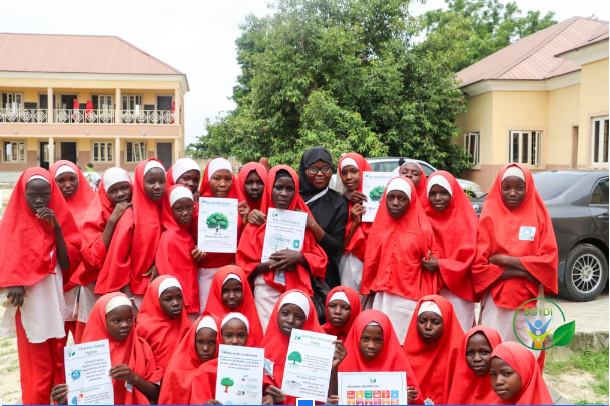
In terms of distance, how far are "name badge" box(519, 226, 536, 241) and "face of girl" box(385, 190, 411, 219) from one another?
2.76 ft

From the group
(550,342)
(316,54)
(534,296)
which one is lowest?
(550,342)

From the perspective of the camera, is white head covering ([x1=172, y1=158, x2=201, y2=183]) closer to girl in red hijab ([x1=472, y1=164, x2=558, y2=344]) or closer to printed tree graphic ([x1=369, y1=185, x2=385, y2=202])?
printed tree graphic ([x1=369, y1=185, x2=385, y2=202])

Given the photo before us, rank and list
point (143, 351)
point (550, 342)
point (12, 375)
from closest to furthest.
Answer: point (143, 351)
point (550, 342)
point (12, 375)

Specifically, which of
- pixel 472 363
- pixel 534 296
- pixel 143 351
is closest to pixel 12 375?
pixel 143 351

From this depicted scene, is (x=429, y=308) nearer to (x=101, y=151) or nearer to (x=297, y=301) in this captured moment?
(x=297, y=301)

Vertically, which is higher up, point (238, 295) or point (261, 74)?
point (261, 74)

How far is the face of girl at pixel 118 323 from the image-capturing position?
10.9 feet

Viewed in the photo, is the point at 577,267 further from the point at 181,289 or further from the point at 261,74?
the point at 261,74

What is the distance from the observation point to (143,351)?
11.4 ft

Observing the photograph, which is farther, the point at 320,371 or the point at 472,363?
the point at 472,363

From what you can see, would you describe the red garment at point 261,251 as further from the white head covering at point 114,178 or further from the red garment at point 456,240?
the white head covering at point 114,178

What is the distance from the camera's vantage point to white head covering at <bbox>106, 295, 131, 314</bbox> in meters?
3.34

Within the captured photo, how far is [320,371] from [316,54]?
14.4m

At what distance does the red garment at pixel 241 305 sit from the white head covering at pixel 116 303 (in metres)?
0.57
